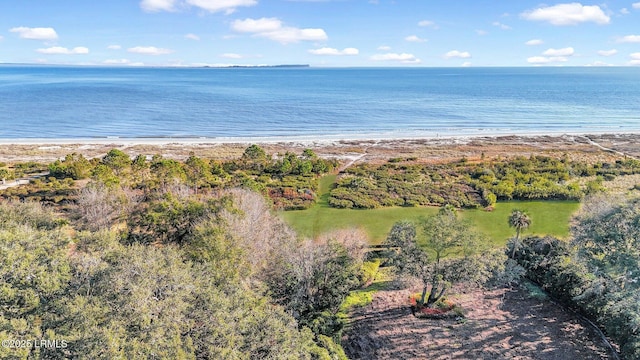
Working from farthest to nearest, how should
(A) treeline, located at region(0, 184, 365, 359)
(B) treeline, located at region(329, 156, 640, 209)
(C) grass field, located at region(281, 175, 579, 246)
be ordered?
(B) treeline, located at region(329, 156, 640, 209) < (C) grass field, located at region(281, 175, 579, 246) < (A) treeline, located at region(0, 184, 365, 359)

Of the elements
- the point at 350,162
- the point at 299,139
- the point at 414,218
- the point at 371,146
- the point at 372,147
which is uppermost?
the point at 299,139

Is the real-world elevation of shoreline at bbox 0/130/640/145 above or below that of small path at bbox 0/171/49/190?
above

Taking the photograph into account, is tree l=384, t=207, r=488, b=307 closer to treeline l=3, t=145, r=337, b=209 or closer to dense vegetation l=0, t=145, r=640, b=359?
dense vegetation l=0, t=145, r=640, b=359

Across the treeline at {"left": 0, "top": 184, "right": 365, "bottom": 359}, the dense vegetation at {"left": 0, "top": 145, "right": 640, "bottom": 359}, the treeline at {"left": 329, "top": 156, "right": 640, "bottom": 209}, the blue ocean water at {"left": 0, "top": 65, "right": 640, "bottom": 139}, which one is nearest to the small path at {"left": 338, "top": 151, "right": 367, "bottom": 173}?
the treeline at {"left": 329, "top": 156, "right": 640, "bottom": 209}

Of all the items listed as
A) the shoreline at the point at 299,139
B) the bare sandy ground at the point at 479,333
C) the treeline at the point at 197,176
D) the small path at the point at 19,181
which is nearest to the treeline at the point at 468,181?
the treeline at the point at 197,176

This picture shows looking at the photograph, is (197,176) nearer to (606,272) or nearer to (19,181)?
(19,181)

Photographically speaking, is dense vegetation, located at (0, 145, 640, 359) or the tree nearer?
dense vegetation, located at (0, 145, 640, 359)

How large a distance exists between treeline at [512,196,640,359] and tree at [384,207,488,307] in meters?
5.02

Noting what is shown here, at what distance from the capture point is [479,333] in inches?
885

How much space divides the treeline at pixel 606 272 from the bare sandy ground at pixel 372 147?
3726 centimetres

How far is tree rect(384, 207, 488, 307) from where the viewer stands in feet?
75.8

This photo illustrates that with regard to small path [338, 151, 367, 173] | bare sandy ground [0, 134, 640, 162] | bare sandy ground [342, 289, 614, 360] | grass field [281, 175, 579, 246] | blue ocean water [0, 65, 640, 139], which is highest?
blue ocean water [0, 65, 640, 139]

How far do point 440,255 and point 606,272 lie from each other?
8118 millimetres

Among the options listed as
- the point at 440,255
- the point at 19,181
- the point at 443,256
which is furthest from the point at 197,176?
the point at 443,256
